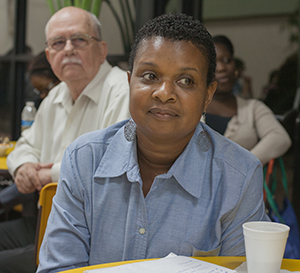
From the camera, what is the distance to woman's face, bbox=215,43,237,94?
299cm

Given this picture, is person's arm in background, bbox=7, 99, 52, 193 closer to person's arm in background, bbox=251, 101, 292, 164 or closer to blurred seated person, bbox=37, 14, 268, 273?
blurred seated person, bbox=37, 14, 268, 273

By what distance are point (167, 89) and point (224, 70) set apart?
6.58 ft

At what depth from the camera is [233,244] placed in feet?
3.71

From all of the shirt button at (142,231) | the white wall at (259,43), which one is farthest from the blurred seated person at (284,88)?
the shirt button at (142,231)

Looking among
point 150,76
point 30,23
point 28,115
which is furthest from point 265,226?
point 30,23

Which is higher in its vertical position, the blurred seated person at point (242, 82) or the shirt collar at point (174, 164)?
the blurred seated person at point (242, 82)

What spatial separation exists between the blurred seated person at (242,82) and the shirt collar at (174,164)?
6.31 feet

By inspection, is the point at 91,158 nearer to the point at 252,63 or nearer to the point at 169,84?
the point at 169,84

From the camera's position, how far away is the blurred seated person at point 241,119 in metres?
2.83

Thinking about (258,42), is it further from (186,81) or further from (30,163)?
(186,81)

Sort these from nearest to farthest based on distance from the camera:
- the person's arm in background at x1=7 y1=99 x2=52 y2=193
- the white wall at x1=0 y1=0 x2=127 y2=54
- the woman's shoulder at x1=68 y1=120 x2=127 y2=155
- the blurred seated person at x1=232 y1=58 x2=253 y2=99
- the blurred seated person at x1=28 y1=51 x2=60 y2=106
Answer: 1. the woman's shoulder at x1=68 y1=120 x2=127 y2=155
2. the person's arm in background at x1=7 y1=99 x2=52 y2=193
3. the blurred seated person at x1=232 y1=58 x2=253 y2=99
4. the blurred seated person at x1=28 y1=51 x2=60 y2=106
5. the white wall at x1=0 y1=0 x2=127 y2=54

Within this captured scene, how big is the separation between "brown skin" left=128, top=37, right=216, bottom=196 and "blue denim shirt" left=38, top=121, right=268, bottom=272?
13 centimetres

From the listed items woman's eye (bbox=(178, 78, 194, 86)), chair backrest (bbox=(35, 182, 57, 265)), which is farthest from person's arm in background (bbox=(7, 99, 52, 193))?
woman's eye (bbox=(178, 78, 194, 86))

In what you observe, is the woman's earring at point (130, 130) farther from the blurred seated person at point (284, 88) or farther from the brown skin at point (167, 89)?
the blurred seated person at point (284, 88)
